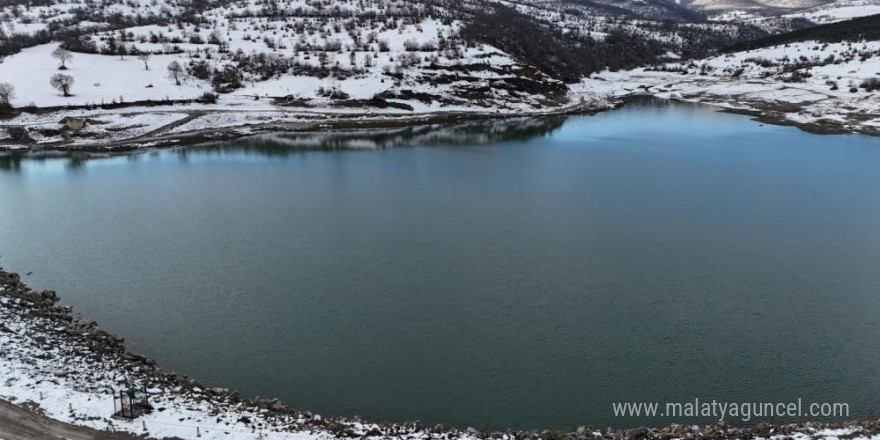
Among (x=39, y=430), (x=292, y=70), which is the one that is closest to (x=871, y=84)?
(x=292, y=70)

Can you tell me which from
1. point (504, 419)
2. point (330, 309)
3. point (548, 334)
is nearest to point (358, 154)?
point (330, 309)

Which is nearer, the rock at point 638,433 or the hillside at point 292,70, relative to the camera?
the rock at point 638,433

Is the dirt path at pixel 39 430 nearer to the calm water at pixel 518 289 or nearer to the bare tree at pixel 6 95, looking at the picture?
the calm water at pixel 518 289

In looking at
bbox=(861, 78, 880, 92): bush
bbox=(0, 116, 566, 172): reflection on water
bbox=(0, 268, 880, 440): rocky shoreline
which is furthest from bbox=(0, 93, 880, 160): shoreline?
bbox=(0, 268, 880, 440): rocky shoreline

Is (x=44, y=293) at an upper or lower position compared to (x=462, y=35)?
lower

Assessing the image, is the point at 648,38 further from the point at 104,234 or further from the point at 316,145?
the point at 104,234

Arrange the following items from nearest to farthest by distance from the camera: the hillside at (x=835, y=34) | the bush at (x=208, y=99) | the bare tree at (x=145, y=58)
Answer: the bush at (x=208, y=99), the bare tree at (x=145, y=58), the hillside at (x=835, y=34)

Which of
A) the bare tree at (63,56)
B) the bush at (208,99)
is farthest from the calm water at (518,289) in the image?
the bare tree at (63,56)
